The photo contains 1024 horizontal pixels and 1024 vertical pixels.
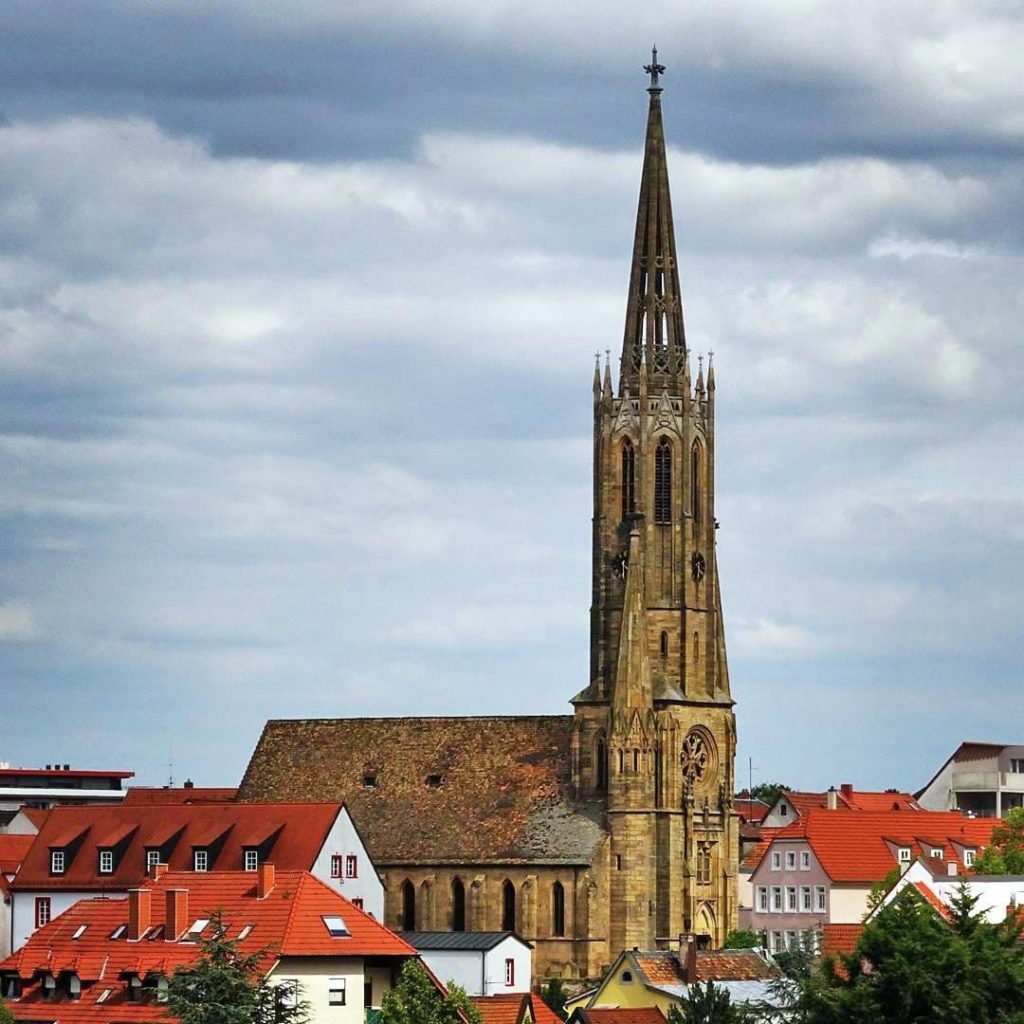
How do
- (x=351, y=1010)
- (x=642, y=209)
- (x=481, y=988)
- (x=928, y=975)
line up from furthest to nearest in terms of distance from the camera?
1. (x=642, y=209)
2. (x=481, y=988)
3. (x=351, y=1010)
4. (x=928, y=975)

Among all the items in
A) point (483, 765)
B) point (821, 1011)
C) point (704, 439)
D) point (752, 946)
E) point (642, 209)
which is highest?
point (642, 209)

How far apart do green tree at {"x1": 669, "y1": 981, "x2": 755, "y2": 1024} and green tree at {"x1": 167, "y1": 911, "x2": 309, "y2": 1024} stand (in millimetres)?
11501

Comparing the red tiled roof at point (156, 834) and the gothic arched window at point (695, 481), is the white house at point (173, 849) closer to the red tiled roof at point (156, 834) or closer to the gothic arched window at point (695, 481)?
the red tiled roof at point (156, 834)

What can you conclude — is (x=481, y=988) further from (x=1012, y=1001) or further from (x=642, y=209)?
(x=642, y=209)

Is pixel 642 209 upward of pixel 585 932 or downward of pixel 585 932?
upward

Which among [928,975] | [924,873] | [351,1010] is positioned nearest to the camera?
[928,975]

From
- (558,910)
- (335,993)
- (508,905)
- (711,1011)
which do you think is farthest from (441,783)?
(711,1011)

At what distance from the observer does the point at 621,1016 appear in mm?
102125

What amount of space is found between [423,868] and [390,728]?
9517 millimetres

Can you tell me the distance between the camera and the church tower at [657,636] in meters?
145

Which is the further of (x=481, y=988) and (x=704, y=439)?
(x=704, y=439)

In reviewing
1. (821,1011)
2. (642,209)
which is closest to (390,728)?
(642,209)

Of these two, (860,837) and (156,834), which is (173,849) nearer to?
(156,834)

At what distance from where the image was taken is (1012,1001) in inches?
3337
